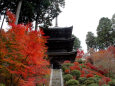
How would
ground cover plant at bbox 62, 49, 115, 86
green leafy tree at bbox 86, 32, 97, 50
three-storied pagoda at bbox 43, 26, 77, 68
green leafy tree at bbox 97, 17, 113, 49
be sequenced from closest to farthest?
ground cover plant at bbox 62, 49, 115, 86, three-storied pagoda at bbox 43, 26, 77, 68, green leafy tree at bbox 97, 17, 113, 49, green leafy tree at bbox 86, 32, 97, 50

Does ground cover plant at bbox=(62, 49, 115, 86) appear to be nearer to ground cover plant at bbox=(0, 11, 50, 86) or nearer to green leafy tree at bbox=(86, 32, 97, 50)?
ground cover plant at bbox=(0, 11, 50, 86)

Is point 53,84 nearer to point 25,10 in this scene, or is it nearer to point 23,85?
point 23,85

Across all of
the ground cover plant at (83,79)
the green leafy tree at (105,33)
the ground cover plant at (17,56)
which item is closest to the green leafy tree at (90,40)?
the green leafy tree at (105,33)

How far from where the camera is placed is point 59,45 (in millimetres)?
19547

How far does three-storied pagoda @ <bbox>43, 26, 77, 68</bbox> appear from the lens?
59.1ft

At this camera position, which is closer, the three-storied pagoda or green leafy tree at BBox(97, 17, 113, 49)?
the three-storied pagoda

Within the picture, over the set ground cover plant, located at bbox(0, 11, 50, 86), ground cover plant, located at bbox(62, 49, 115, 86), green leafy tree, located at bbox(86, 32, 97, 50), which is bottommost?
ground cover plant, located at bbox(62, 49, 115, 86)

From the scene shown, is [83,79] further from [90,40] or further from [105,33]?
[90,40]

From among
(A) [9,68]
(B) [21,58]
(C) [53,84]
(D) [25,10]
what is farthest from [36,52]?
(D) [25,10]

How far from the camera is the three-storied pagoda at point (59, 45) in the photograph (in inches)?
709

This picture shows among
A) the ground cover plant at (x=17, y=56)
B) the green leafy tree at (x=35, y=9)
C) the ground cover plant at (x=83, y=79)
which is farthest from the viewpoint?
the green leafy tree at (x=35, y=9)

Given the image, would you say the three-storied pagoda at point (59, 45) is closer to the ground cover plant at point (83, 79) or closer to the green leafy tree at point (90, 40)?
the ground cover plant at point (83, 79)

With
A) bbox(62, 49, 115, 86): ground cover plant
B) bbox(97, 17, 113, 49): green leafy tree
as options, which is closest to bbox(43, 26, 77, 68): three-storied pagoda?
bbox(62, 49, 115, 86): ground cover plant

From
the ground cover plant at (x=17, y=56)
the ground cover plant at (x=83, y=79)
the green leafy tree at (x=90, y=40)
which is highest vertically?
the green leafy tree at (x=90, y=40)
